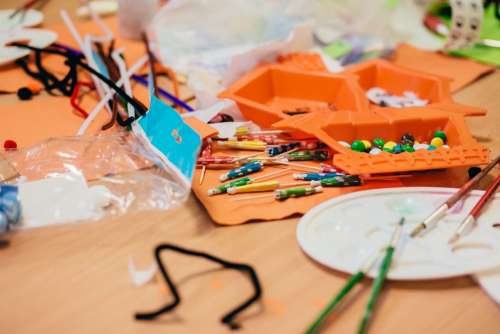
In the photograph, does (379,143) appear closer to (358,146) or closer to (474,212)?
(358,146)

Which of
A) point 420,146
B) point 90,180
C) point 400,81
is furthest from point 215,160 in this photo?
point 400,81

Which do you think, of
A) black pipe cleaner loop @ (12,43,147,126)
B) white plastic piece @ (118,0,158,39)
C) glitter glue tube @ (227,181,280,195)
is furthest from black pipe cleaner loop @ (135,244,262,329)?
white plastic piece @ (118,0,158,39)

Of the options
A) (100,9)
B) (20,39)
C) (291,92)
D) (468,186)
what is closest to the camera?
(468,186)

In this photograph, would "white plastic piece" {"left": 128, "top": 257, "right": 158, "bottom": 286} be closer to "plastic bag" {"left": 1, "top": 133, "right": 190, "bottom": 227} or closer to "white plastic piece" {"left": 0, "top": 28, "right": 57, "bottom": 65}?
"plastic bag" {"left": 1, "top": 133, "right": 190, "bottom": 227}

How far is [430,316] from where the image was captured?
0.48m

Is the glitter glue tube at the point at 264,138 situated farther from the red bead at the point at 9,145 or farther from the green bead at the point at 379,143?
the red bead at the point at 9,145

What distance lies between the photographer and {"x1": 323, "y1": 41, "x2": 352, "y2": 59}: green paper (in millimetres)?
966

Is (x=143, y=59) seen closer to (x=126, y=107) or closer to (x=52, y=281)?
(x=126, y=107)

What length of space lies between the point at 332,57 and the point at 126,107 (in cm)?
40

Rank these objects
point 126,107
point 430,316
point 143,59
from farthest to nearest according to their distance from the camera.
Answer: point 143,59 < point 126,107 < point 430,316

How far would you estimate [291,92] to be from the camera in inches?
33.6

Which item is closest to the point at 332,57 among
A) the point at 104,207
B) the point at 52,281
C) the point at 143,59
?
the point at 143,59

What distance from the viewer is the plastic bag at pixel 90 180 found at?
0.58 m

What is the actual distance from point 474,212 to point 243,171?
26cm
